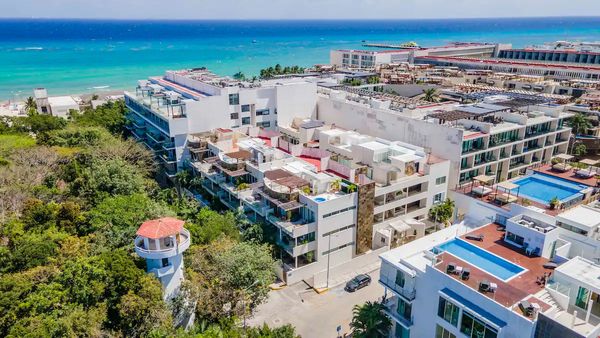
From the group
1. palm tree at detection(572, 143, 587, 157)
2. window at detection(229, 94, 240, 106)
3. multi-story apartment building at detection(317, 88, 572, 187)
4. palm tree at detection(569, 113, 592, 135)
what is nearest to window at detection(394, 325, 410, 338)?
multi-story apartment building at detection(317, 88, 572, 187)

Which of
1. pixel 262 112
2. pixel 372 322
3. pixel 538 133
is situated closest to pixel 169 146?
pixel 262 112

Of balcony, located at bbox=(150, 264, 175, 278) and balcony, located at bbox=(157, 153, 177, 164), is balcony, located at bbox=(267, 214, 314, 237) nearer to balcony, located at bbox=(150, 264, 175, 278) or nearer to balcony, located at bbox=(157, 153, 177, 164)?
balcony, located at bbox=(150, 264, 175, 278)

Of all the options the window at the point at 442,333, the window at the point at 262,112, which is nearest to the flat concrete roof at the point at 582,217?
the window at the point at 442,333

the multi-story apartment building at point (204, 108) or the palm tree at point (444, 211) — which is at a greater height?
the multi-story apartment building at point (204, 108)

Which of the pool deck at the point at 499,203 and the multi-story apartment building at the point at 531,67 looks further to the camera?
the multi-story apartment building at the point at 531,67

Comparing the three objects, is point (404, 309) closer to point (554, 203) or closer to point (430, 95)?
point (554, 203)

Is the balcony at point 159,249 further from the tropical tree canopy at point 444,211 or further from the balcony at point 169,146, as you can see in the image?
the balcony at point 169,146
